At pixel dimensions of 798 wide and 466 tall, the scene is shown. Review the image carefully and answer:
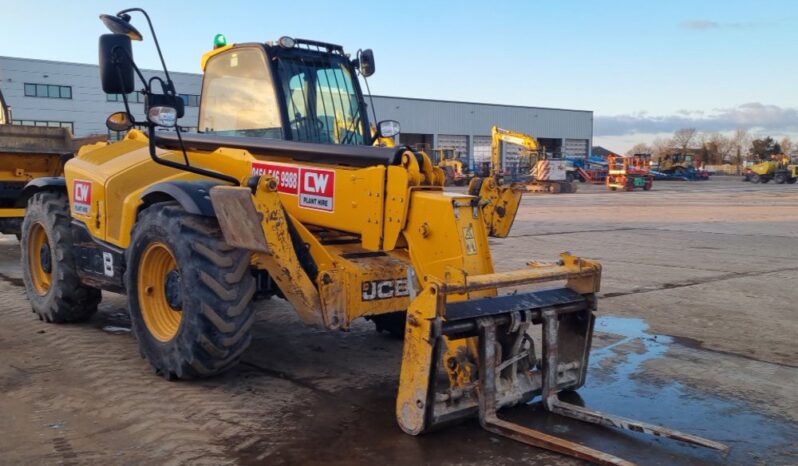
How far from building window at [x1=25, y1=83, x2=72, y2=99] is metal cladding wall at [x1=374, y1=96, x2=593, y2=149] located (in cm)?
2170

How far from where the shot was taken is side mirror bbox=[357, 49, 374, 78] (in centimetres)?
607

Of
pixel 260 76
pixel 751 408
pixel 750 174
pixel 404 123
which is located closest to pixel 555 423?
pixel 751 408

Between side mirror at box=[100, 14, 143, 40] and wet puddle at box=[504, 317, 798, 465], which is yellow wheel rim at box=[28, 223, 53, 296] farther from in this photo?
wet puddle at box=[504, 317, 798, 465]

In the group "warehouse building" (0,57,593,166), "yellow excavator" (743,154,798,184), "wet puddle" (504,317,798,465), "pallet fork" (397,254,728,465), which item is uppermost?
"warehouse building" (0,57,593,166)

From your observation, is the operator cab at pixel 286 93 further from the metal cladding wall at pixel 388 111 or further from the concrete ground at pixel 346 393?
the metal cladding wall at pixel 388 111

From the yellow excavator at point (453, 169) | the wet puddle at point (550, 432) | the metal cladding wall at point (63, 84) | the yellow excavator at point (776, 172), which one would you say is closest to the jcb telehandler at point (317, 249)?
the wet puddle at point (550, 432)

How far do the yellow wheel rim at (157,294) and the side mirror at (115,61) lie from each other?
120cm

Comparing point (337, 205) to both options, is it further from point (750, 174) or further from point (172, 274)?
→ point (750, 174)

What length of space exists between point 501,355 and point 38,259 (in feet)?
A: 17.0

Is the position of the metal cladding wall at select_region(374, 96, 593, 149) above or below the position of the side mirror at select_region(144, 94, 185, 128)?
above

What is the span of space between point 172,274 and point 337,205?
1.29 metres

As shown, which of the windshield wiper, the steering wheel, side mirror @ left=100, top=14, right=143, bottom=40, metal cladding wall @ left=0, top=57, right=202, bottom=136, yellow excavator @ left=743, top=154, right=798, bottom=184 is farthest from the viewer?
yellow excavator @ left=743, top=154, right=798, bottom=184

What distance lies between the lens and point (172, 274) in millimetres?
5039

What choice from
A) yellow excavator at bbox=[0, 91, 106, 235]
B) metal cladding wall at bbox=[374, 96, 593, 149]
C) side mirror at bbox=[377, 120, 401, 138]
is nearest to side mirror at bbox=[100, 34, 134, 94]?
side mirror at bbox=[377, 120, 401, 138]
